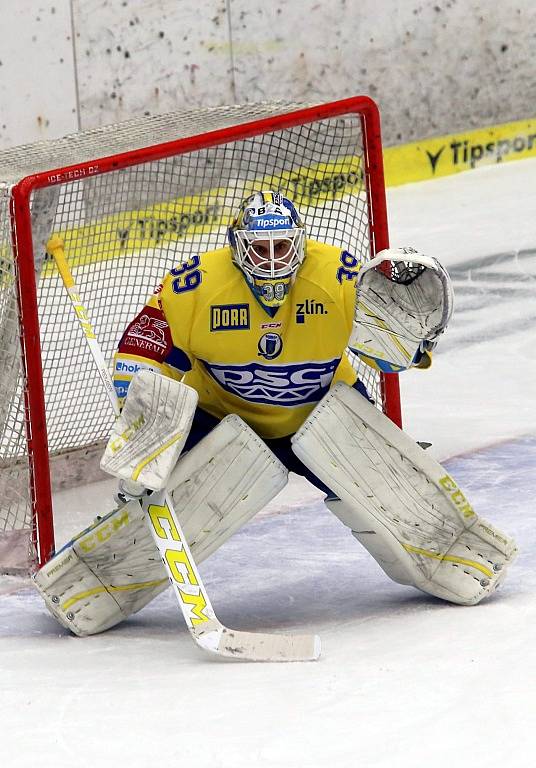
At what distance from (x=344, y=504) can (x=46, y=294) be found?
4.98ft

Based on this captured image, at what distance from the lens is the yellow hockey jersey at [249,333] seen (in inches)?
143

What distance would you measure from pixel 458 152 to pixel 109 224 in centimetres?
389

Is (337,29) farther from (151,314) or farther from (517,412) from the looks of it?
(151,314)

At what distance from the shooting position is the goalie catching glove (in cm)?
345

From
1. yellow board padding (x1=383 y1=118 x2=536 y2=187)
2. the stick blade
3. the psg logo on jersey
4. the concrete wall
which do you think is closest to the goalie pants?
the psg logo on jersey

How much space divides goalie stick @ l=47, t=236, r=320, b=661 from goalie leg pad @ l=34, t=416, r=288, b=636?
8cm

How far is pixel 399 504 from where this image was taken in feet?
12.1

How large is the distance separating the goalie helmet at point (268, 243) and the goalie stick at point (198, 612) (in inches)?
17.4

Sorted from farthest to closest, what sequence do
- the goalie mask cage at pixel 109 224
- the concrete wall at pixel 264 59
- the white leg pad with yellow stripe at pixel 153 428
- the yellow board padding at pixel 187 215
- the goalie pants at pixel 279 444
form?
the concrete wall at pixel 264 59, the yellow board padding at pixel 187 215, the goalie mask cage at pixel 109 224, the goalie pants at pixel 279 444, the white leg pad with yellow stripe at pixel 153 428

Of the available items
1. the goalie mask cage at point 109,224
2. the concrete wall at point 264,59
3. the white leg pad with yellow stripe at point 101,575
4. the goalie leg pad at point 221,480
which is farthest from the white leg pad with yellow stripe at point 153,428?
the concrete wall at point 264,59

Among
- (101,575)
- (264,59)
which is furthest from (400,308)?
(264,59)

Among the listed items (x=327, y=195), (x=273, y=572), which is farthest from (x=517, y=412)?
(x=273, y=572)

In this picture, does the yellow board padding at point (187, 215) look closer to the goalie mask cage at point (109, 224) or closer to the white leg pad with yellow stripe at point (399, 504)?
the goalie mask cage at point (109, 224)

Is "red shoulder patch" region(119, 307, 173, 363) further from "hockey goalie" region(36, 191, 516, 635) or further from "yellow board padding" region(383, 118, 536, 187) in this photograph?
"yellow board padding" region(383, 118, 536, 187)
